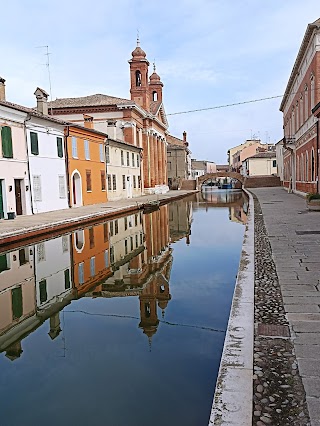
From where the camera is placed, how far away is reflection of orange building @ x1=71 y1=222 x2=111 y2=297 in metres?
8.79

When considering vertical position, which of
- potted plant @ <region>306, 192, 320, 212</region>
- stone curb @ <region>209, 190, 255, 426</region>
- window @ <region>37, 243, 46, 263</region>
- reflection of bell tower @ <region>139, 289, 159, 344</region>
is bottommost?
reflection of bell tower @ <region>139, 289, 159, 344</region>

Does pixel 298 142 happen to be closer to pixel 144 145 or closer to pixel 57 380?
pixel 144 145

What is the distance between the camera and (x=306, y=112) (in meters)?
28.2

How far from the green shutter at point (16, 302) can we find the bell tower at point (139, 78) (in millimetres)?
44558

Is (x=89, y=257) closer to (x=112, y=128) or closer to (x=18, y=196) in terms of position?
(x=18, y=196)

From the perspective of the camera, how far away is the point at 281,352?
3.90m

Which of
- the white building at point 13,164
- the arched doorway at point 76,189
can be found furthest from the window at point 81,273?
the arched doorway at point 76,189

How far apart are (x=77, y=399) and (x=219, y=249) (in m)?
8.50

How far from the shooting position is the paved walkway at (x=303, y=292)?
344cm

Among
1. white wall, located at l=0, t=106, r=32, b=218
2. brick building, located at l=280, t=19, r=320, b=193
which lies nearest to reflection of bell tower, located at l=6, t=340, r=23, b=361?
white wall, located at l=0, t=106, r=32, b=218

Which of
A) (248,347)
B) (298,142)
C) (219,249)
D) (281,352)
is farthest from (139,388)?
(298,142)

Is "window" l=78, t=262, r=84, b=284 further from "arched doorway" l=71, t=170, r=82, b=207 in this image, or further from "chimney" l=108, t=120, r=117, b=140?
"chimney" l=108, t=120, r=117, b=140

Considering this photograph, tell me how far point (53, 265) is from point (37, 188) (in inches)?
499

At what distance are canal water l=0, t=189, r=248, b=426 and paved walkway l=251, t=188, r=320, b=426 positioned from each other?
989 mm
